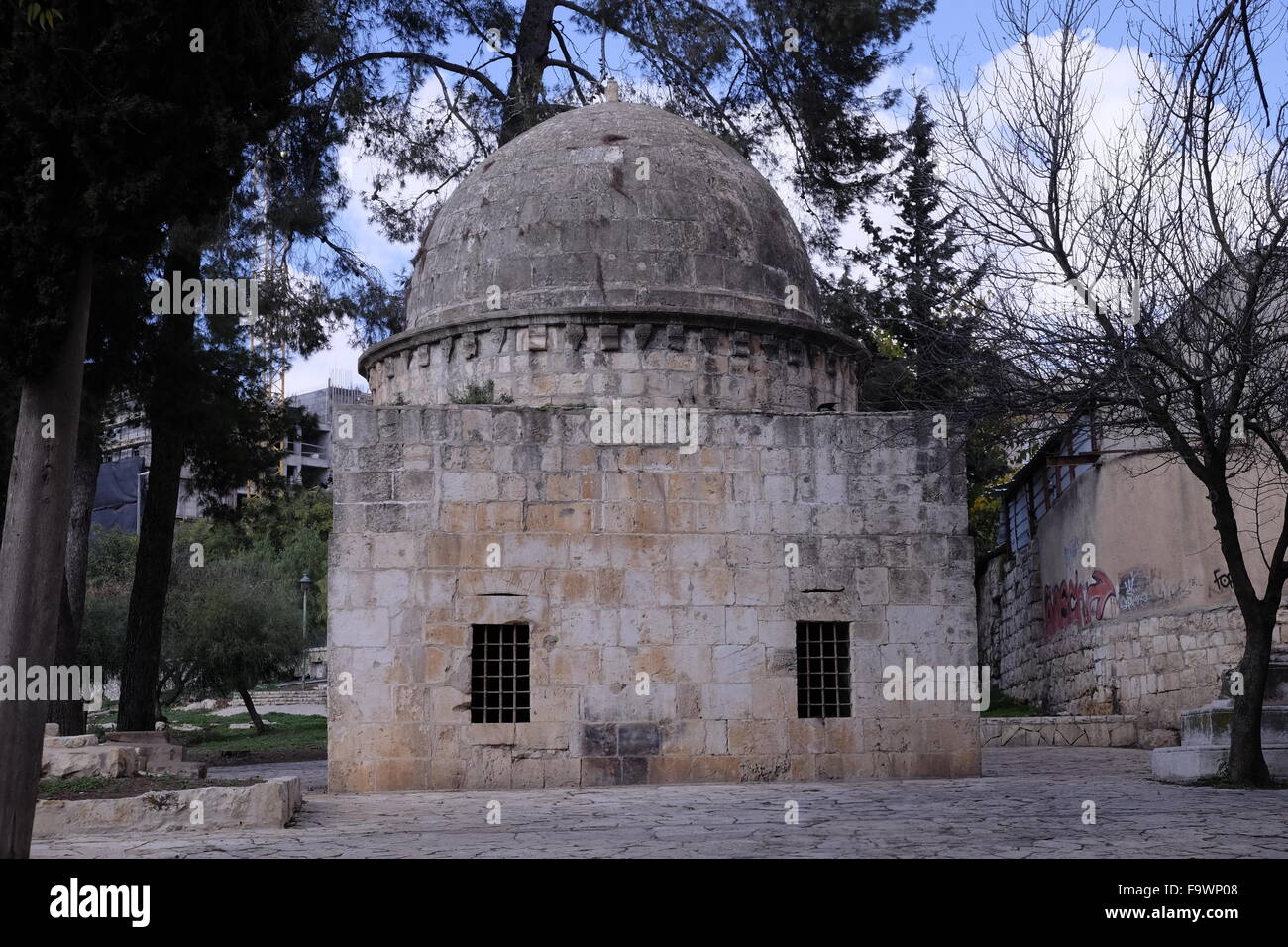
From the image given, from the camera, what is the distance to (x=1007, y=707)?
938 inches

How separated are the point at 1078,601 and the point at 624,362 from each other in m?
9.66

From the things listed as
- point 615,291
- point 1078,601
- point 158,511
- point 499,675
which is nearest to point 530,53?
point 615,291

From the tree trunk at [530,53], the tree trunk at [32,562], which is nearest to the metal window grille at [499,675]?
the tree trunk at [32,562]

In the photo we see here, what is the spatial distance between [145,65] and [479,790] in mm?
7680

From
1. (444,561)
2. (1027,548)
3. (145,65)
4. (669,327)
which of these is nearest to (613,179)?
(669,327)

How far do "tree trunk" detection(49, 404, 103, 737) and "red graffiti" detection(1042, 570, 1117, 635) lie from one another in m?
14.3

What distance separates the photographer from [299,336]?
20.5m

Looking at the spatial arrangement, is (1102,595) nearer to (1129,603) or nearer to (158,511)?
(1129,603)

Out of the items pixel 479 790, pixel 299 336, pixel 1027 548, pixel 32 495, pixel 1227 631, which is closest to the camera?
pixel 32 495

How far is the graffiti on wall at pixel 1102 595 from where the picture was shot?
683 inches

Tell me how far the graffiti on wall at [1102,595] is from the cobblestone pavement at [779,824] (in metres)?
5.66

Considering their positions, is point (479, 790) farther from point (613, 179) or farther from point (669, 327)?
point (613, 179)

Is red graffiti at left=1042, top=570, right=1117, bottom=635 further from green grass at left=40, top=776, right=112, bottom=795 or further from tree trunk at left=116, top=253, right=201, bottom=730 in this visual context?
green grass at left=40, top=776, right=112, bottom=795

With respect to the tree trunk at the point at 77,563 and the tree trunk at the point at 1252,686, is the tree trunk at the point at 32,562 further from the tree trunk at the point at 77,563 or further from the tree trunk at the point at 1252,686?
the tree trunk at the point at 77,563
